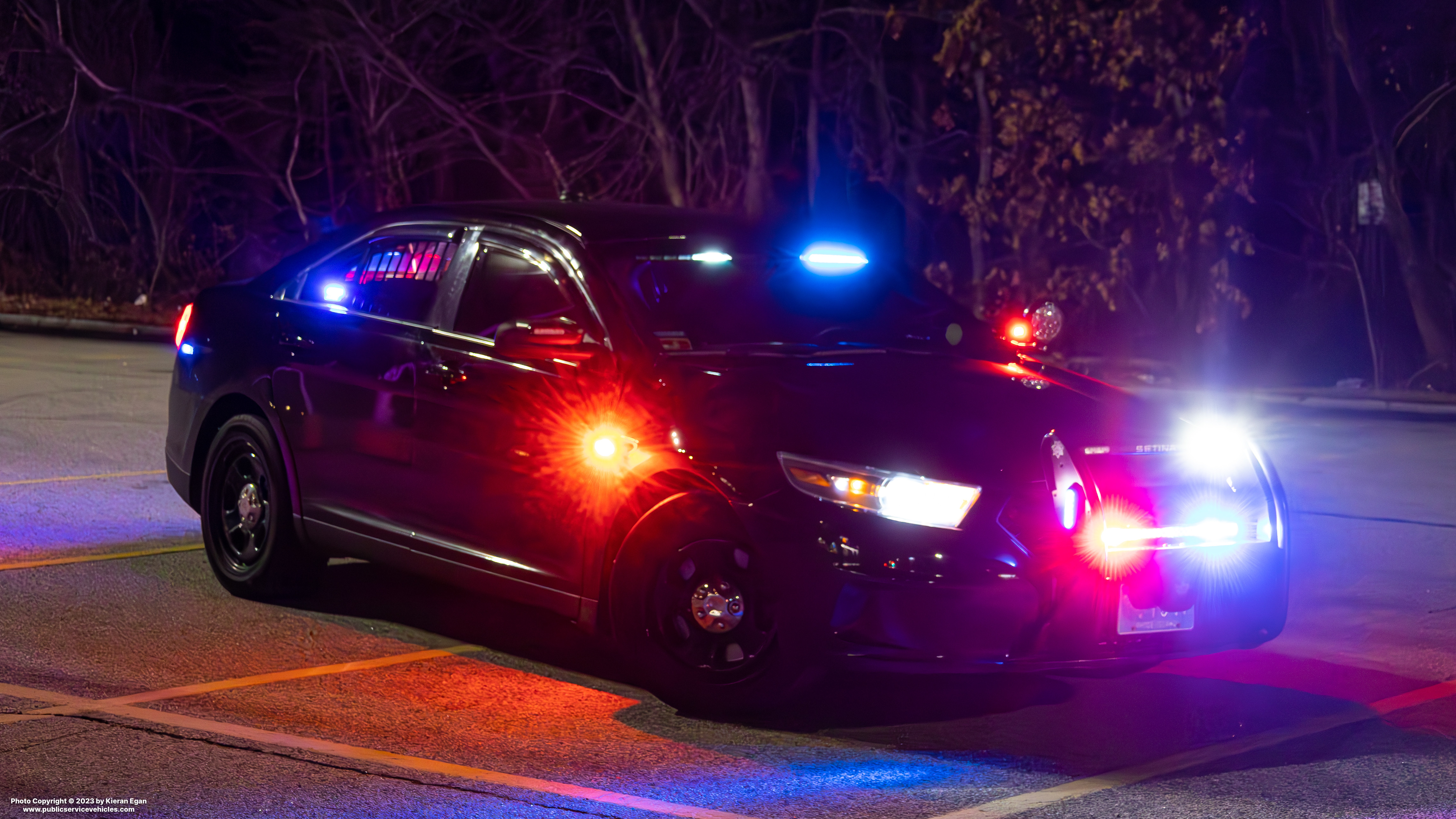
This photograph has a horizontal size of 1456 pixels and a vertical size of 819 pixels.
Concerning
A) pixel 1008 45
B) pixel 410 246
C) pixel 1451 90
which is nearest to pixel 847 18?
pixel 1008 45

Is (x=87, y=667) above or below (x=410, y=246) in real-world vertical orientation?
below

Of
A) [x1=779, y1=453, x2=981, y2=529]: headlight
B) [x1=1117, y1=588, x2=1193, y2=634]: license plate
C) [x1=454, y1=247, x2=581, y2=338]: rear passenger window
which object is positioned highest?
Result: [x1=454, y1=247, x2=581, y2=338]: rear passenger window

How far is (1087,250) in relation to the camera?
25.4 metres

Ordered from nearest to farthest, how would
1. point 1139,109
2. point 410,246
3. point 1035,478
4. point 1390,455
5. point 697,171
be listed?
point 1035,478 < point 410,246 < point 1390,455 < point 1139,109 < point 697,171

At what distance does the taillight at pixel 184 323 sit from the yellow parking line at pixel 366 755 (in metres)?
2.46

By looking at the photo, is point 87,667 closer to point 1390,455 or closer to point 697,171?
point 1390,455

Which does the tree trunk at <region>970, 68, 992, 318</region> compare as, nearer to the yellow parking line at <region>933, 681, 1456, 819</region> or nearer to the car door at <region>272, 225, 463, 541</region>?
the car door at <region>272, 225, 463, 541</region>

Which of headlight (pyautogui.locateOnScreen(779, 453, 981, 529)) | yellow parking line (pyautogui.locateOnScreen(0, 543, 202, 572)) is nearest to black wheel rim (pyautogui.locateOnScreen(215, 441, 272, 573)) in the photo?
yellow parking line (pyautogui.locateOnScreen(0, 543, 202, 572))

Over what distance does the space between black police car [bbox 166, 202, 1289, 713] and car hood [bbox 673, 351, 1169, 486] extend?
0.04 feet

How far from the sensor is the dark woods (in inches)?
800

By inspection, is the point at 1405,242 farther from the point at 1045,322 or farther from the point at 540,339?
the point at 540,339

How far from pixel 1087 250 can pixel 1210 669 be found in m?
Answer: 19.2

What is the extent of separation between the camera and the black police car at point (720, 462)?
560cm

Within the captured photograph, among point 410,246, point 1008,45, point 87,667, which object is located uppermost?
point 1008,45
